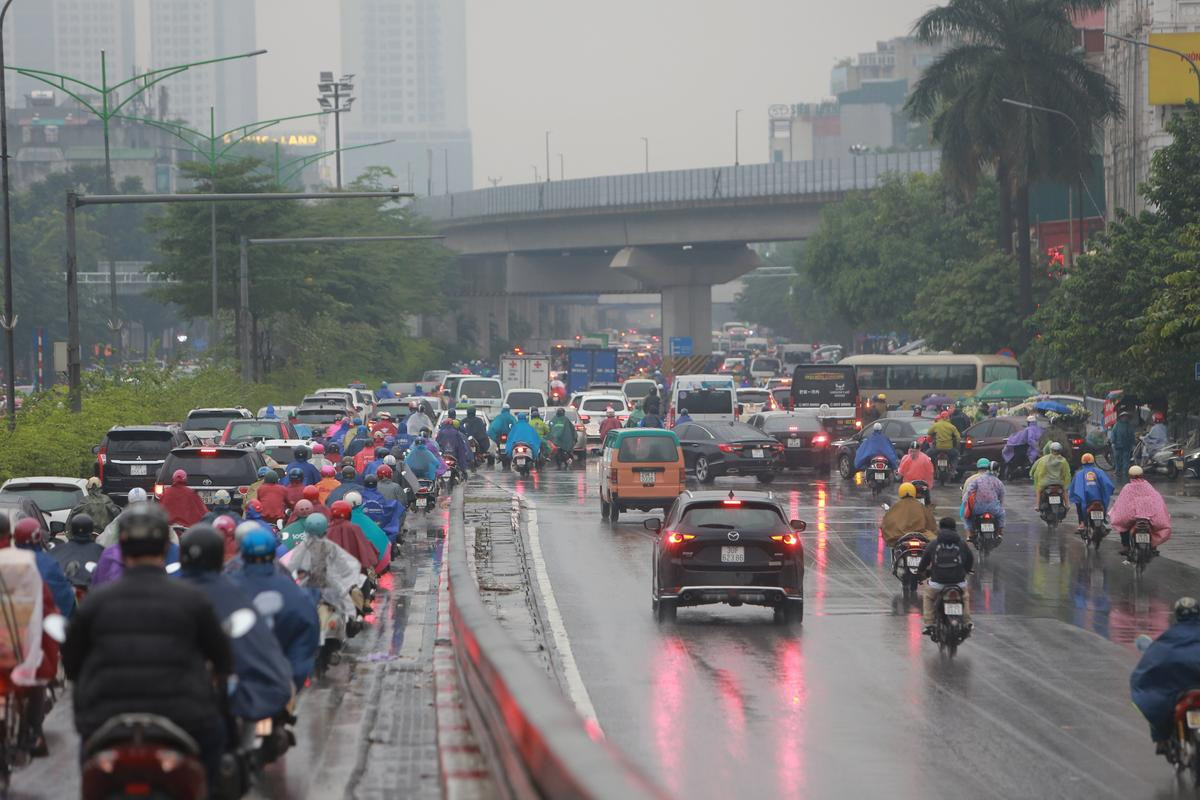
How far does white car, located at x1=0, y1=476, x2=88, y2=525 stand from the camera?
26078 millimetres

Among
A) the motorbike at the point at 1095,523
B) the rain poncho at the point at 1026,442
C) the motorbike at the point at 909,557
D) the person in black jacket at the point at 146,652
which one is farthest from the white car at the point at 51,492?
the rain poncho at the point at 1026,442

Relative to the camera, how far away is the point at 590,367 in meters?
85.1

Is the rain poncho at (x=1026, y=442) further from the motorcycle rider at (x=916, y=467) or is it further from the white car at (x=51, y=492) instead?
the white car at (x=51, y=492)

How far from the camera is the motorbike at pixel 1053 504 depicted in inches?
1268

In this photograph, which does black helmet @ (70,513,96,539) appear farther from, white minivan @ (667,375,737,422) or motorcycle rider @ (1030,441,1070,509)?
white minivan @ (667,375,737,422)

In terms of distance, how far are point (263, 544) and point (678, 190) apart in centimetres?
8866

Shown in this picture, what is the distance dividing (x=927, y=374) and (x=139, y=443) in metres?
43.0

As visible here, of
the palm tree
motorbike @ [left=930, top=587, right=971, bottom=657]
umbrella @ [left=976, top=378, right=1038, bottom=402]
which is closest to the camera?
motorbike @ [left=930, top=587, right=971, bottom=657]

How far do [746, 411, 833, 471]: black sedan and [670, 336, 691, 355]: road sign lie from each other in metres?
59.7

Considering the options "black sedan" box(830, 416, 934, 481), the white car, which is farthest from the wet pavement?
"black sedan" box(830, 416, 934, 481)

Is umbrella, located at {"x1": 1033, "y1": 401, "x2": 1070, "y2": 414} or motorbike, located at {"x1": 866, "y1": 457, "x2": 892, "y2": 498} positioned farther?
umbrella, located at {"x1": 1033, "y1": 401, "x2": 1070, "y2": 414}

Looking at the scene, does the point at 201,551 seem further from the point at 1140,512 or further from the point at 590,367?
the point at 590,367

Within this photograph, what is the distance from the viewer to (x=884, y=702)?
16.2 metres

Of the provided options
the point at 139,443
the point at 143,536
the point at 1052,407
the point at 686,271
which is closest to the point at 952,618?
the point at 143,536
